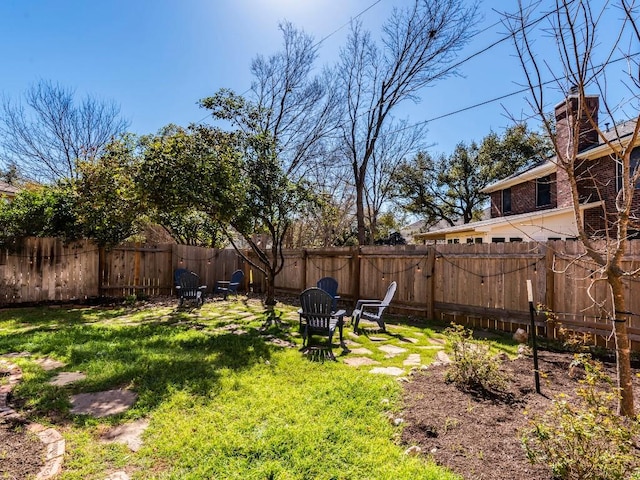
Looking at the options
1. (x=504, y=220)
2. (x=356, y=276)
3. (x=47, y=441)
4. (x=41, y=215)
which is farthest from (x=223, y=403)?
(x=504, y=220)

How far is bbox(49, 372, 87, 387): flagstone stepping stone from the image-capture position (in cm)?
365

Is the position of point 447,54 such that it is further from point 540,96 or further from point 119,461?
point 119,461

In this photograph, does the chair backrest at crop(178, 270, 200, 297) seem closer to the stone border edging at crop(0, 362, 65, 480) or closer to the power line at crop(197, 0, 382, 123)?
the power line at crop(197, 0, 382, 123)

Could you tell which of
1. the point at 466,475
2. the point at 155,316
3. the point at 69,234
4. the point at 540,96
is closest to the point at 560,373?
the point at 466,475

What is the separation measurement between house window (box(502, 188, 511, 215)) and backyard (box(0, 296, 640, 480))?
41.7 ft

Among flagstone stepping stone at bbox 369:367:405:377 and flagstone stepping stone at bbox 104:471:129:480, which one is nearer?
flagstone stepping stone at bbox 104:471:129:480

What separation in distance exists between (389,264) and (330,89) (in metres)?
9.31

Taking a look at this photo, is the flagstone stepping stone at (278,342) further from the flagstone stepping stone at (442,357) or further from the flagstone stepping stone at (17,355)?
the flagstone stepping stone at (17,355)

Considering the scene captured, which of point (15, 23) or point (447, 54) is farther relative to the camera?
point (447, 54)

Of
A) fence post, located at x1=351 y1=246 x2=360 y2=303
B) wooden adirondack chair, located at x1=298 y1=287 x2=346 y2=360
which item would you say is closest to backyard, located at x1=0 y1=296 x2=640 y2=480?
wooden adirondack chair, located at x1=298 y1=287 x2=346 y2=360

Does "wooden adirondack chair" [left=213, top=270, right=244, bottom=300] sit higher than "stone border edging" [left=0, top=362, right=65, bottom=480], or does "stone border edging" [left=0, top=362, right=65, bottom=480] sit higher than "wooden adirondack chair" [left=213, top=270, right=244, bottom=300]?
"wooden adirondack chair" [left=213, top=270, right=244, bottom=300]

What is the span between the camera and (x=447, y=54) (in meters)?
12.1

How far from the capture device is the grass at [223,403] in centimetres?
226

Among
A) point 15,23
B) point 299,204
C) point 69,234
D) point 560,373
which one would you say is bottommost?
point 560,373
